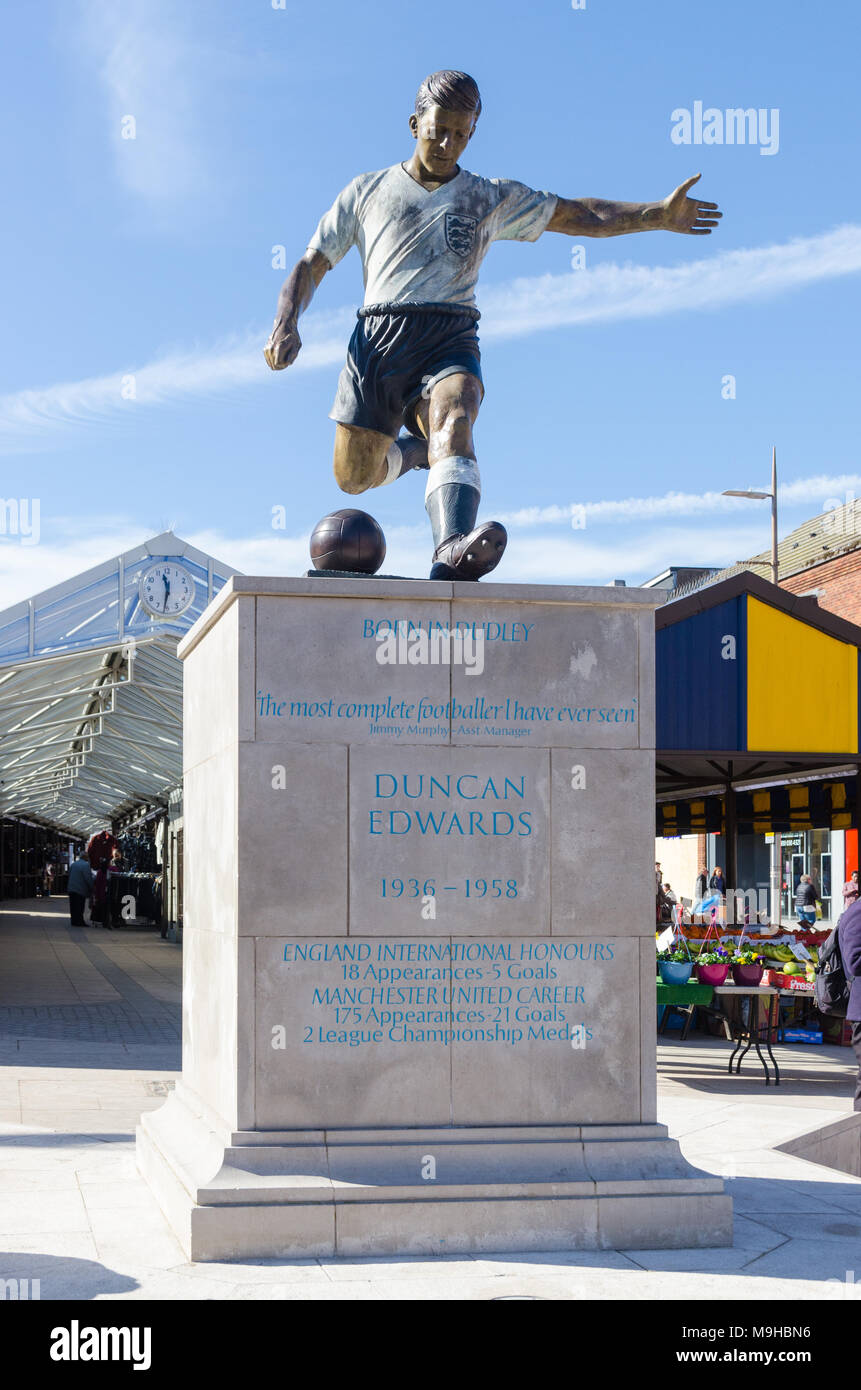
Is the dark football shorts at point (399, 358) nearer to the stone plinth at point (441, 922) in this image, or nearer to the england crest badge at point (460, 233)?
the england crest badge at point (460, 233)

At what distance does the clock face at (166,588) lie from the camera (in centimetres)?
1588

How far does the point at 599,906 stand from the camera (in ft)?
19.1

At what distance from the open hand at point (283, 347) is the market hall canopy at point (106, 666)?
904cm

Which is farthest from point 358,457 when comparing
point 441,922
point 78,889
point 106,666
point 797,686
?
point 78,889

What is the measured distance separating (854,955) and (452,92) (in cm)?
627

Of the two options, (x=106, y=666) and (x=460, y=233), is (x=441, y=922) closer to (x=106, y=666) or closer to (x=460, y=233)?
(x=460, y=233)

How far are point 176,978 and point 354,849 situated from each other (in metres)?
15.3

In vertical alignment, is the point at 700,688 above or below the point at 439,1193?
above

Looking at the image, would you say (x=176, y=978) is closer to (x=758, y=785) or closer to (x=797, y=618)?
(x=758, y=785)

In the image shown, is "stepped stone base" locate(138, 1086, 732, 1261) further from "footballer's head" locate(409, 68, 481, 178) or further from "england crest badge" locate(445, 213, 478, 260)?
"footballer's head" locate(409, 68, 481, 178)

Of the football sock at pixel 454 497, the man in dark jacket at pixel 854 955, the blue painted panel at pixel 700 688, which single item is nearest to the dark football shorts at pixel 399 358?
the football sock at pixel 454 497

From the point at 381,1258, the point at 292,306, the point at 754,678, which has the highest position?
the point at 292,306

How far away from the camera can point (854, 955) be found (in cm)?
977

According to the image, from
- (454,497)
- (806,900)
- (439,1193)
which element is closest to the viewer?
(439,1193)
